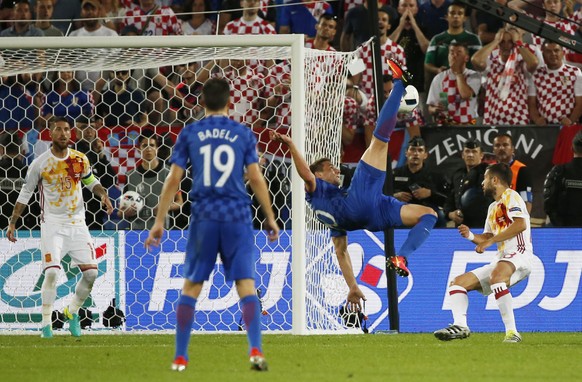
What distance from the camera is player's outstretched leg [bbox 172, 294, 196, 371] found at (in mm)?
7723

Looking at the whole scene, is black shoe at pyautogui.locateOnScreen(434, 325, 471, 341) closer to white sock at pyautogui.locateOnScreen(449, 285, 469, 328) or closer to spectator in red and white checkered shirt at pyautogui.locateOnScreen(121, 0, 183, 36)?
white sock at pyautogui.locateOnScreen(449, 285, 469, 328)

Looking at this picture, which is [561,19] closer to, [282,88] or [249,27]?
[282,88]

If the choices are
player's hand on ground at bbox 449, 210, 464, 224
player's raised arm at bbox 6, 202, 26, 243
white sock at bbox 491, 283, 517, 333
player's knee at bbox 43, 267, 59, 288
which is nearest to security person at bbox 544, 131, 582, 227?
player's hand on ground at bbox 449, 210, 464, 224

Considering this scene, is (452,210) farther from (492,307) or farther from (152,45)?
(152,45)

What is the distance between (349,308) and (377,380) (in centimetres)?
549

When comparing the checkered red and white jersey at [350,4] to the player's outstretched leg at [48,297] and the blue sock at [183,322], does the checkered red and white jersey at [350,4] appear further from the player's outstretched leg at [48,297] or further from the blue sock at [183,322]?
the blue sock at [183,322]

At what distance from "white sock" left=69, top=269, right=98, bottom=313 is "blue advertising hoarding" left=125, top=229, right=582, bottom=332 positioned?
0.96m

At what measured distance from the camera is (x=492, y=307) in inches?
523

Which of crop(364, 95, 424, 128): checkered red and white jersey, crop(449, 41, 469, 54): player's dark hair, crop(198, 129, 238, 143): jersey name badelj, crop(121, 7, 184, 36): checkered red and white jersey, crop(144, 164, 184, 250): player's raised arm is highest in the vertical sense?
crop(121, 7, 184, 36): checkered red and white jersey

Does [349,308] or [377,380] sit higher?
[377,380]

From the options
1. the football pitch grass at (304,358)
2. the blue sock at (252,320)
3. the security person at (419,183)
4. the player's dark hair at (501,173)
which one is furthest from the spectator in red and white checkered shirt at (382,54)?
the blue sock at (252,320)

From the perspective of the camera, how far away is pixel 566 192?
1355 cm

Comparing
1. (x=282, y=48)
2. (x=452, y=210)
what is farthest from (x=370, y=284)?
(x=282, y=48)

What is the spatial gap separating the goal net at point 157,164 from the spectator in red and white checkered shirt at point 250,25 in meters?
1.32
